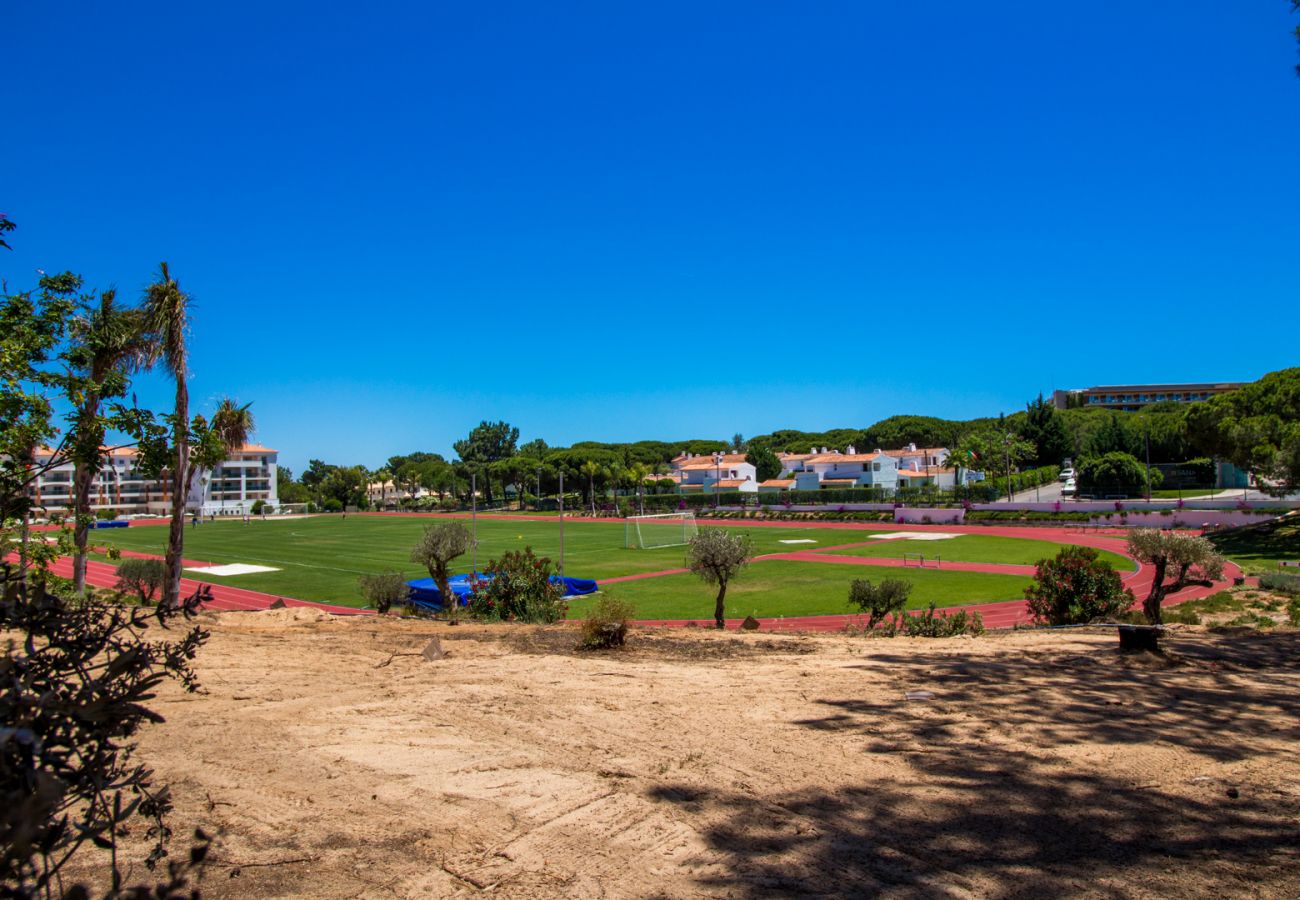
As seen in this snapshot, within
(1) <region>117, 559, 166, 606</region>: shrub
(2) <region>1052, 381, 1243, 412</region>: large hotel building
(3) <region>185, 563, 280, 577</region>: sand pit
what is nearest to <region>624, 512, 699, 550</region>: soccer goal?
(3) <region>185, 563, 280, 577</region>: sand pit

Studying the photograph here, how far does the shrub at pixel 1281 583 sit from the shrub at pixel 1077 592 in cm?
710

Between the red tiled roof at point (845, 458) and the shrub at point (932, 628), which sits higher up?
the red tiled roof at point (845, 458)

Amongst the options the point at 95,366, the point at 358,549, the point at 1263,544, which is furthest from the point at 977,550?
the point at 95,366

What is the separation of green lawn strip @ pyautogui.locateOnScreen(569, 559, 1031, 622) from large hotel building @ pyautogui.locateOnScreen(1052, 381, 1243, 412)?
163475 millimetres

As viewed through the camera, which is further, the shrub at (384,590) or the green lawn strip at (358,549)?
the green lawn strip at (358,549)

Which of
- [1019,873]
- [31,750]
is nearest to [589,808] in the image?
[1019,873]

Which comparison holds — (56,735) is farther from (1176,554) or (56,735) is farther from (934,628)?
(1176,554)

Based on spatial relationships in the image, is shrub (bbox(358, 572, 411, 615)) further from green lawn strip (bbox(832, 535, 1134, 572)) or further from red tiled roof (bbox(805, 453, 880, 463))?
red tiled roof (bbox(805, 453, 880, 463))

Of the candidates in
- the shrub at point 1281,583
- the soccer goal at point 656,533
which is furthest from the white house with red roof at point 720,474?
the shrub at point 1281,583

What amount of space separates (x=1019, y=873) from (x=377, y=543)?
6374 centimetres

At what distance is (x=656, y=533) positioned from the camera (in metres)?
63.9

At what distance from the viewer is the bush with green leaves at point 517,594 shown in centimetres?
2012

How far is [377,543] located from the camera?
6397 cm

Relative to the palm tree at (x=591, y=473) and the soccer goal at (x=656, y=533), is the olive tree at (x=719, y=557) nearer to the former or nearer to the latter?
the soccer goal at (x=656, y=533)
